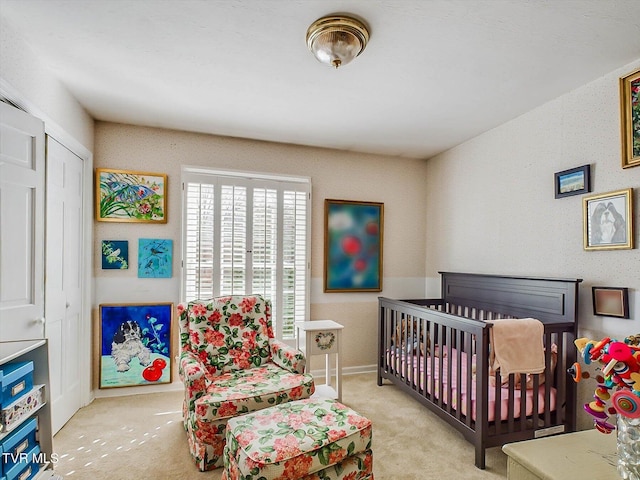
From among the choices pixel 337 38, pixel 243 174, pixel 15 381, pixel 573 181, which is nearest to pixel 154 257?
pixel 243 174

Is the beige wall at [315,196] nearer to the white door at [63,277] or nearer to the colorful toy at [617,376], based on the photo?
the white door at [63,277]

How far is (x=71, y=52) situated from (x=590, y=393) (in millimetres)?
3895

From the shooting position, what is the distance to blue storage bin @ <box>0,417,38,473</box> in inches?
55.6

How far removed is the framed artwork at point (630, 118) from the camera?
2.13 meters

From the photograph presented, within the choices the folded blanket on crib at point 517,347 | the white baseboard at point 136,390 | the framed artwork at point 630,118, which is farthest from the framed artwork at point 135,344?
the framed artwork at point 630,118

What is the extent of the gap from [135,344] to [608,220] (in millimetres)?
3812

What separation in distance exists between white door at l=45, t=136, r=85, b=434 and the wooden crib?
2.69m

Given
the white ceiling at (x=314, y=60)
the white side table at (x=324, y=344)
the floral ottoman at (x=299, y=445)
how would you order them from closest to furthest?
the floral ottoman at (x=299, y=445)
the white ceiling at (x=314, y=60)
the white side table at (x=324, y=344)

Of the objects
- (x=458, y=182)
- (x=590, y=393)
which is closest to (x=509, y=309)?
(x=590, y=393)

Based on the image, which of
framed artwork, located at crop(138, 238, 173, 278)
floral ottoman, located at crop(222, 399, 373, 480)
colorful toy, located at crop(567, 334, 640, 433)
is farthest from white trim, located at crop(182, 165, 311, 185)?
colorful toy, located at crop(567, 334, 640, 433)

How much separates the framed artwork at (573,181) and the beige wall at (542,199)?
4 cm

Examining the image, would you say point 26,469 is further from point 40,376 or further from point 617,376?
point 617,376

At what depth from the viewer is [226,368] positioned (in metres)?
2.61

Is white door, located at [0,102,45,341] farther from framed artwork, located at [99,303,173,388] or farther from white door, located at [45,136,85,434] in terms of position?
framed artwork, located at [99,303,173,388]
